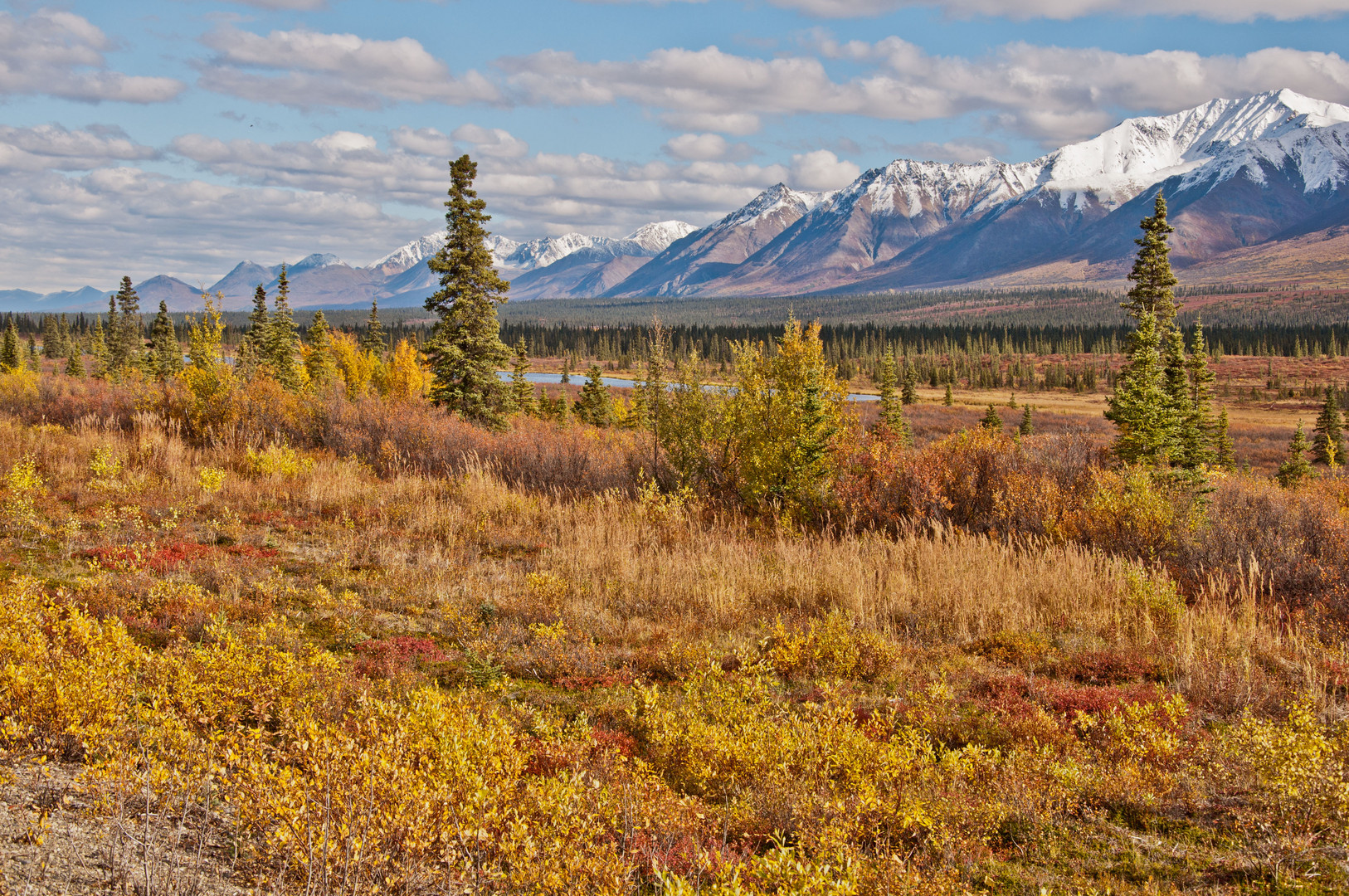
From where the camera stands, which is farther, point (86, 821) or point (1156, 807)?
point (1156, 807)

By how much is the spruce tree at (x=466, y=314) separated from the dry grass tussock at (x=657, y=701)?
51.2 ft

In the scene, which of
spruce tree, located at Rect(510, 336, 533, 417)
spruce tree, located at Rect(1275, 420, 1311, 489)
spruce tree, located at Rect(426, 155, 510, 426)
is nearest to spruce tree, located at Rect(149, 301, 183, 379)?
spruce tree, located at Rect(510, 336, 533, 417)

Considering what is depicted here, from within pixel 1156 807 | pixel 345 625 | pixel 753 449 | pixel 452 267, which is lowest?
pixel 1156 807

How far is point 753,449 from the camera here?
12.8 metres

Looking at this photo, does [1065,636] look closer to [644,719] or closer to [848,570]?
[848,570]

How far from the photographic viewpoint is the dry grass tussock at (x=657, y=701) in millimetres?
3438

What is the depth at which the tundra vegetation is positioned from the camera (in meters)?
3.50

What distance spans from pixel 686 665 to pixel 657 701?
1.03 metres

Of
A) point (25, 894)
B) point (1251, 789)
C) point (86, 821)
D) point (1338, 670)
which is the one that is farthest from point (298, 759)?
point (1338, 670)

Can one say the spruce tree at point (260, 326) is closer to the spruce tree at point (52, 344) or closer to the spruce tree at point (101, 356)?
the spruce tree at point (101, 356)

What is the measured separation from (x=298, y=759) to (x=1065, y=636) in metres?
6.37

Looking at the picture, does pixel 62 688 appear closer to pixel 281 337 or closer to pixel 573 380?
pixel 281 337

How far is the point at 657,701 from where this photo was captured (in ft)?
17.1

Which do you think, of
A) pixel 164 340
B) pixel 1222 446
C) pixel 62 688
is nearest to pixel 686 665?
pixel 62 688
